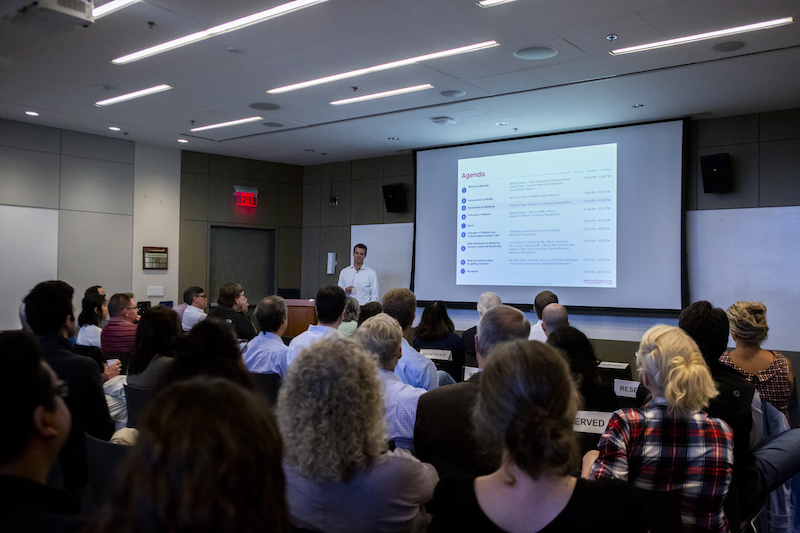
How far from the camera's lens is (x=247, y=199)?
Answer: 975cm

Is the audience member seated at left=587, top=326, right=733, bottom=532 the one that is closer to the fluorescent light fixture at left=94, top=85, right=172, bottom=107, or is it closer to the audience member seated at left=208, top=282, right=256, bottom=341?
the audience member seated at left=208, top=282, right=256, bottom=341

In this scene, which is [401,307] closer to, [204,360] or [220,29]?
[204,360]

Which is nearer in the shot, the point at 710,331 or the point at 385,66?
the point at 710,331

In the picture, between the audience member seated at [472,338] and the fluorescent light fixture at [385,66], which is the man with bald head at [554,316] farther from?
the fluorescent light fixture at [385,66]

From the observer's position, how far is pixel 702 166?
680 centimetres

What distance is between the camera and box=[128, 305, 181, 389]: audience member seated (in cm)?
283

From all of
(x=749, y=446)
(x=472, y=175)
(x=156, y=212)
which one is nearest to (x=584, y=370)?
(x=749, y=446)

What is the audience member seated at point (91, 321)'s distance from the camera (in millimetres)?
4480

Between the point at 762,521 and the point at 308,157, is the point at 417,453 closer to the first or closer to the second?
the point at 762,521

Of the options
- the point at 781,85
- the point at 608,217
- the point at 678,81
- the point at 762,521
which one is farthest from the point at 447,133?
the point at 762,521

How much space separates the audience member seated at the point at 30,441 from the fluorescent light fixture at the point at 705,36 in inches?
195

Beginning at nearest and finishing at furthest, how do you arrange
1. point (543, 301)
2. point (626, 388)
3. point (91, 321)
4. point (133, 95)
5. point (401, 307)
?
point (626, 388) < point (401, 307) < point (91, 321) < point (543, 301) < point (133, 95)

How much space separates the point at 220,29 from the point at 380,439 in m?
4.11

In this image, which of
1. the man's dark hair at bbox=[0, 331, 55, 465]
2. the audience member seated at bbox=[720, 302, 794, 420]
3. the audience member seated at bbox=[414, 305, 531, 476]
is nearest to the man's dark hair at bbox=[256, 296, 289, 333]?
the audience member seated at bbox=[414, 305, 531, 476]
